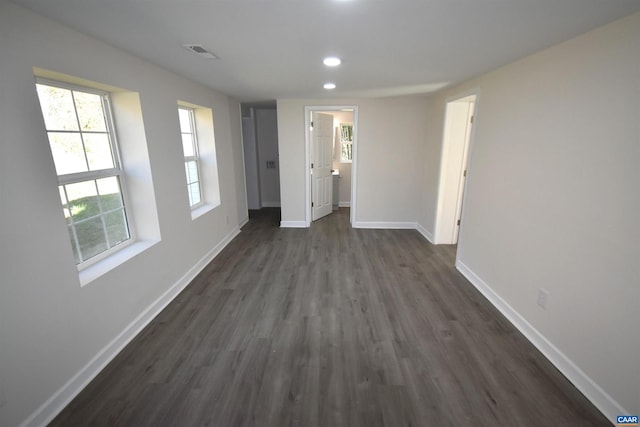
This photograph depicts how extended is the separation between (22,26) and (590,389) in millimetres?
3818

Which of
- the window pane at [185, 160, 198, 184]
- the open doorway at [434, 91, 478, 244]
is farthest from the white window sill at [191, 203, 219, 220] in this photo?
the open doorway at [434, 91, 478, 244]

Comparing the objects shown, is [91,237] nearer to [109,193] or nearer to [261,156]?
[109,193]

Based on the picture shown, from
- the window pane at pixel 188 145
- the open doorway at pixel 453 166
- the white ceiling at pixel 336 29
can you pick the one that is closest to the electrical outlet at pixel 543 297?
the open doorway at pixel 453 166

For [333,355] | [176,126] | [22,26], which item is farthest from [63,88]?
[333,355]

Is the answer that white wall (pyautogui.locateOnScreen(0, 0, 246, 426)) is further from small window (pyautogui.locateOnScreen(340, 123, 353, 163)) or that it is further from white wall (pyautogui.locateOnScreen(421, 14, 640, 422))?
small window (pyautogui.locateOnScreen(340, 123, 353, 163))

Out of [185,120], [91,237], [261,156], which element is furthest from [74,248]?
[261,156]

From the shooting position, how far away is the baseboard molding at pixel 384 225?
5.07m

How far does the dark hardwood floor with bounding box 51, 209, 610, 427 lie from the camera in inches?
64.2

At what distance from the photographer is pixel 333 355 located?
6.85 feet

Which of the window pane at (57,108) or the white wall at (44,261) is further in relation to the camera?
the window pane at (57,108)

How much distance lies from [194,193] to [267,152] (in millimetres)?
2975

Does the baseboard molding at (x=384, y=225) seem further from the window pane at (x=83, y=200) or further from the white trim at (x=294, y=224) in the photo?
the window pane at (x=83, y=200)

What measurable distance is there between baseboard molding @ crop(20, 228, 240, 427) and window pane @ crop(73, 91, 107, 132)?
156cm

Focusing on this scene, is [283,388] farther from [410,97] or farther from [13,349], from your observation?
[410,97]
